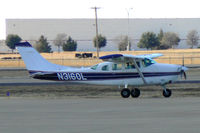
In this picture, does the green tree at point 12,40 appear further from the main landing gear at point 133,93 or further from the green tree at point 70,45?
the main landing gear at point 133,93

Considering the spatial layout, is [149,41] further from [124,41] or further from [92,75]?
[92,75]

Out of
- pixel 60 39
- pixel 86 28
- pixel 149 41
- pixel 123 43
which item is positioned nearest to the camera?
pixel 149 41

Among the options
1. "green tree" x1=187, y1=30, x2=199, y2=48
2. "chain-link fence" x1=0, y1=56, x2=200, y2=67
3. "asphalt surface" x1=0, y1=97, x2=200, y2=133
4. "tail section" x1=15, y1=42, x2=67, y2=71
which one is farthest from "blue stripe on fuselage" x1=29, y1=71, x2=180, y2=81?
"green tree" x1=187, y1=30, x2=199, y2=48

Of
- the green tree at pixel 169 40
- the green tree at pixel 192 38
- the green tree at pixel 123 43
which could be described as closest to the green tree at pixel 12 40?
the green tree at pixel 123 43

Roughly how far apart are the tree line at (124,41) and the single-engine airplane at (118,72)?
251ft

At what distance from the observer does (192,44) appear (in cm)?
10594

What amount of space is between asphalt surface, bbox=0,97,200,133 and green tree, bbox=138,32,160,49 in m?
82.8

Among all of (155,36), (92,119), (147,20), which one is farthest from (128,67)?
(147,20)

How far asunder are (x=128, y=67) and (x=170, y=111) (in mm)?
6931

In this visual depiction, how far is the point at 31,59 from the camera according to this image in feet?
70.7

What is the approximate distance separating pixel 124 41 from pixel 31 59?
264 ft

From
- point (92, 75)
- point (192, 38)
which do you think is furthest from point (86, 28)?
point (92, 75)

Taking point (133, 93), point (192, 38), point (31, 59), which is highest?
point (192, 38)

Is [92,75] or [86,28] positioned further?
[86,28]
